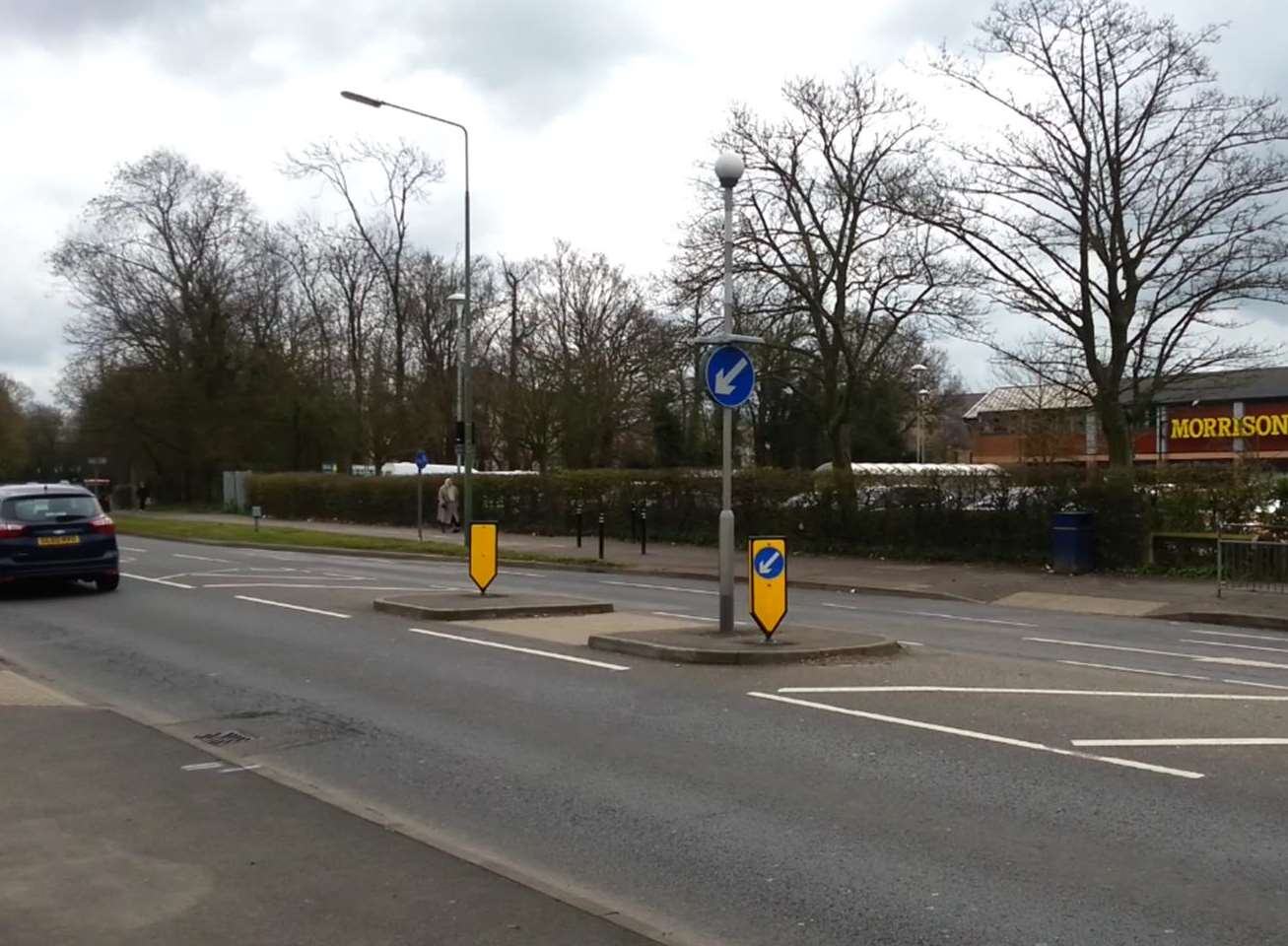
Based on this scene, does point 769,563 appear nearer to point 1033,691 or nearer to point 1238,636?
point 1033,691

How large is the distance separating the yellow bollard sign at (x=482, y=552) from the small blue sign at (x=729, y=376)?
185 inches

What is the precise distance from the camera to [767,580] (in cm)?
1115

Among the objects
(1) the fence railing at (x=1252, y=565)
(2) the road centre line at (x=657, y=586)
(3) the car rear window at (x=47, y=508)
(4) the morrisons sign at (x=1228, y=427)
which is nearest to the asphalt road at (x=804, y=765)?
(3) the car rear window at (x=47, y=508)

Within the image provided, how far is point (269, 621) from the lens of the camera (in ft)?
47.2

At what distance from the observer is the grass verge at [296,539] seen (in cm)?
2804

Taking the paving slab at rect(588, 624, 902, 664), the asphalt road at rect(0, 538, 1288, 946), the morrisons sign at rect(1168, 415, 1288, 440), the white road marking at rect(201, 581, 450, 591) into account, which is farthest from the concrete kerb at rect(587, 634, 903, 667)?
the morrisons sign at rect(1168, 415, 1288, 440)

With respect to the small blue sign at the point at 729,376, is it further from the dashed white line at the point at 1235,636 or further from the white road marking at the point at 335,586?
the white road marking at the point at 335,586

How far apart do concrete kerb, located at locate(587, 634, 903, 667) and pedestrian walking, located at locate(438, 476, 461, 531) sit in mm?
26641

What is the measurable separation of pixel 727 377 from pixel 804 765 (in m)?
5.03

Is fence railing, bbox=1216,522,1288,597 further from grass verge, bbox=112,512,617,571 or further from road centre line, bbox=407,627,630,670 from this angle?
road centre line, bbox=407,627,630,670

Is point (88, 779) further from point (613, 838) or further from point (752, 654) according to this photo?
point (752, 654)

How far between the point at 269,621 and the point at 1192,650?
34.1 feet

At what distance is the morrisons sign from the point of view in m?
59.9

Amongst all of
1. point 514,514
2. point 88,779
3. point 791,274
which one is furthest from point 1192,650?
point 514,514
